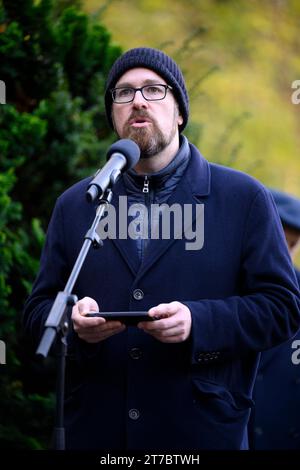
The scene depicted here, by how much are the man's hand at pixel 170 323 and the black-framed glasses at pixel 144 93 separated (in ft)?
2.89

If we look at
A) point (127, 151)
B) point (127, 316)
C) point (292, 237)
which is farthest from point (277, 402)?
point (127, 151)

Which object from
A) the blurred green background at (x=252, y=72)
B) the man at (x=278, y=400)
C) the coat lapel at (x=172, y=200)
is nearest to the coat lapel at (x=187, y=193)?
the coat lapel at (x=172, y=200)

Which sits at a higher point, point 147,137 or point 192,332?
point 147,137

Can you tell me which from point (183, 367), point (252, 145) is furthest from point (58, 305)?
point (252, 145)

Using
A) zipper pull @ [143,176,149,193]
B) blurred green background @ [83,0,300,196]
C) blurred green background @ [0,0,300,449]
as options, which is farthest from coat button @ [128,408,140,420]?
blurred green background @ [83,0,300,196]

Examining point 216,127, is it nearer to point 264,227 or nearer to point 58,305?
point 264,227

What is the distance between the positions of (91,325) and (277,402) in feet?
6.86

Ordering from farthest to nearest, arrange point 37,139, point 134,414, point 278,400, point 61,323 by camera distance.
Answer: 1. point 37,139
2. point 278,400
3. point 134,414
4. point 61,323

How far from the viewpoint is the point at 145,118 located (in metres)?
3.74

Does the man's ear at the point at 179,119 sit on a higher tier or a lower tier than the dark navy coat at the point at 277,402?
higher

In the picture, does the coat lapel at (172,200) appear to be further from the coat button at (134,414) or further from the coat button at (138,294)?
the coat button at (134,414)

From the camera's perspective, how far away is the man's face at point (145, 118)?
3729 millimetres

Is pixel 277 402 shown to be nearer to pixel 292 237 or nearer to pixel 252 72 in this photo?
pixel 292 237

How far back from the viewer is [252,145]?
33.9ft
